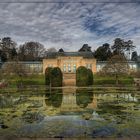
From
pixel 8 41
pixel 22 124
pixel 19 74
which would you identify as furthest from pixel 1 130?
pixel 8 41

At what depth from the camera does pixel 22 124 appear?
8.18m

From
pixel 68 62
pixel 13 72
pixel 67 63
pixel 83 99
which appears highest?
pixel 68 62

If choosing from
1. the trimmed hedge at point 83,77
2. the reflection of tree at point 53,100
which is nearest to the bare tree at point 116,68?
the trimmed hedge at point 83,77

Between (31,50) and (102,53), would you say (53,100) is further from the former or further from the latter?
(31,50)

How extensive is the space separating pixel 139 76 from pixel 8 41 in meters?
38.5

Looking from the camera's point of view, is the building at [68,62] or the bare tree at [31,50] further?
the bare tree at [31,50]

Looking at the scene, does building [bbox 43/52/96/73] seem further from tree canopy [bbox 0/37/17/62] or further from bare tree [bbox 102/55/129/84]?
bare tree [bbox 102/55/129/84]

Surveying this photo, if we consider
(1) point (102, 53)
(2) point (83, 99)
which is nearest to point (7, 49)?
(1) point (102, 53)

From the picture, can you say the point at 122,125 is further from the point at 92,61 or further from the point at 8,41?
the point at 8,41

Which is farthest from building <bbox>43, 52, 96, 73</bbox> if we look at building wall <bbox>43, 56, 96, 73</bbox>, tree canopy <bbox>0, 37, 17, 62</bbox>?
tree canopy <bbox>0, 37, 17, 62</bbox>

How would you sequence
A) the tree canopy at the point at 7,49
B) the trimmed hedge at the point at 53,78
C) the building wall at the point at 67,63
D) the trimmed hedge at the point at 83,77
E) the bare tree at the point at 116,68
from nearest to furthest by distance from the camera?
the trimmed hedge at the point at 53,78 → the trimmed hedge at the point at 83,77 → the bare tree at the point at 116,68 → the building wall at the point at 67,63 → the tree canopy at the point at 7,49

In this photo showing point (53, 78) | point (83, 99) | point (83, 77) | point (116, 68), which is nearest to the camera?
point (83, 99)

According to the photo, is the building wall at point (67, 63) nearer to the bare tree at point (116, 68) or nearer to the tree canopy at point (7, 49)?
the tree canopy at point (7, 49)

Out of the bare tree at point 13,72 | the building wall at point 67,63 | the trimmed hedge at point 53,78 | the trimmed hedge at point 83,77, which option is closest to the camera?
the trimmed hedge at point 53,78
